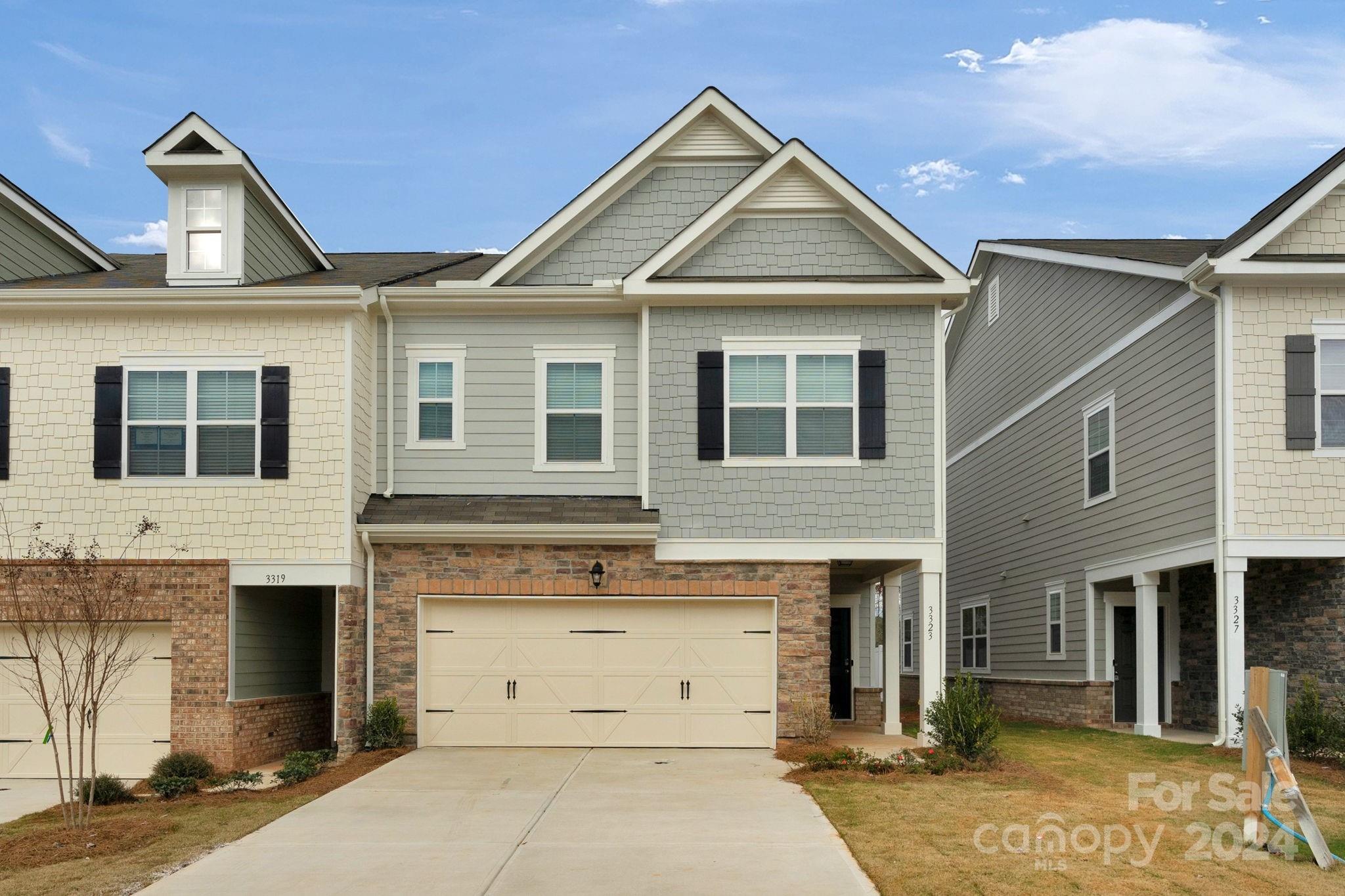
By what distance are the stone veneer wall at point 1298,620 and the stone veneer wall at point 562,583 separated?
228 inches

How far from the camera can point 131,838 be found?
37.5ft

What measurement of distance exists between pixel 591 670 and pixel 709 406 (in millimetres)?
3669

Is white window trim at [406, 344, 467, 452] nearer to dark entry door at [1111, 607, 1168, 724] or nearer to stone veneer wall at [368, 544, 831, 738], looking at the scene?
stone veneer wall at [368, 544, 831, 738]

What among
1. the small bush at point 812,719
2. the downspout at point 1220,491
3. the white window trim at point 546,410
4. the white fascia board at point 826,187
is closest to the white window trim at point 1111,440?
the downspout at point 1220,491

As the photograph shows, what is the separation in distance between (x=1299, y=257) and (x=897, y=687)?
7.53 m

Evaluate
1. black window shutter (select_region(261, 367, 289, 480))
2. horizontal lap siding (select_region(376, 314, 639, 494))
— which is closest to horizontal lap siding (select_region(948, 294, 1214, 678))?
horizontal lap siding (select_region(376, 314, 639, 494))

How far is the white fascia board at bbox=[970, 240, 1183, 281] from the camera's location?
55.9ft

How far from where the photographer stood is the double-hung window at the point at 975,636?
25.2 metres

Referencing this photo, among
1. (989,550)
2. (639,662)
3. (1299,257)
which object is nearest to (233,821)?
(639,662)

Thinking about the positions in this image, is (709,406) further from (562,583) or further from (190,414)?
(190,414)

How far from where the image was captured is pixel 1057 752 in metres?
15.9

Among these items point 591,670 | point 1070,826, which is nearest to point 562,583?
point 591,670

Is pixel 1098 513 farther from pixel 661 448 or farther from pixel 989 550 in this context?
pixel 661 448

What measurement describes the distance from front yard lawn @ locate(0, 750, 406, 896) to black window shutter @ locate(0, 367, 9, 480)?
4757 millimetres
